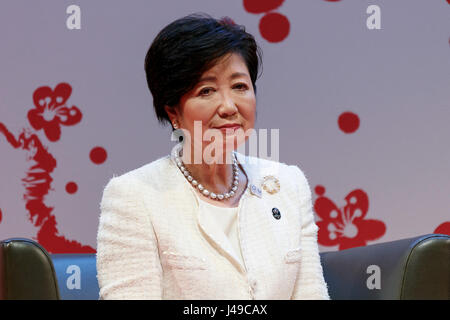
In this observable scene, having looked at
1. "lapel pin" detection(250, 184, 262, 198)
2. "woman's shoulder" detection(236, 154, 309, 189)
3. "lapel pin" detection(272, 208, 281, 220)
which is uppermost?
"woman's shoulder" detection(236, 154, 309, 189)

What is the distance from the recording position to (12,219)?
93.8 inches

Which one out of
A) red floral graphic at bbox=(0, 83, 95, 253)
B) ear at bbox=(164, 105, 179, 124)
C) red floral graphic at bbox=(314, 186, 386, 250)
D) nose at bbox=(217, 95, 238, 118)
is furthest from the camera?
red floral graphic at bbox=(314, 186, 386, 250)

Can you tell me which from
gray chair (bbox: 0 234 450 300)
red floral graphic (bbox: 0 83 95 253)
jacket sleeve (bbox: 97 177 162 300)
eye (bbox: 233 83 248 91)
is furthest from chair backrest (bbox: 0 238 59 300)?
red floral graphic (bbox: 0 83 95 253)

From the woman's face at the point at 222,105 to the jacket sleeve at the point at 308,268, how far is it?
0.35 m

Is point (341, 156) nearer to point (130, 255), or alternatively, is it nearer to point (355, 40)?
point (355, 40)

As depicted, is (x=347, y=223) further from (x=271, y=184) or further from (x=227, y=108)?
(x=227, y=108)

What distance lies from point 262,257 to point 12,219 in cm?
122

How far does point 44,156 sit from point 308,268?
3.99ft

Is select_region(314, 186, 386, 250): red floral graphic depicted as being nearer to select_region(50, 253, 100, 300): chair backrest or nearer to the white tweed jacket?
the white tweed jacket

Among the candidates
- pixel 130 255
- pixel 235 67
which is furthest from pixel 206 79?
pixel 130 255

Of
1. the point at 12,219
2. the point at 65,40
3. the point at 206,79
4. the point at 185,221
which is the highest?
the point at 65,40

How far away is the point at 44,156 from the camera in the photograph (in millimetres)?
2395

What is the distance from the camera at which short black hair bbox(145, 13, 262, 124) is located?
156 centimetres

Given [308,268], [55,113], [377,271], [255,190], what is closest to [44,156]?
[55,113]
